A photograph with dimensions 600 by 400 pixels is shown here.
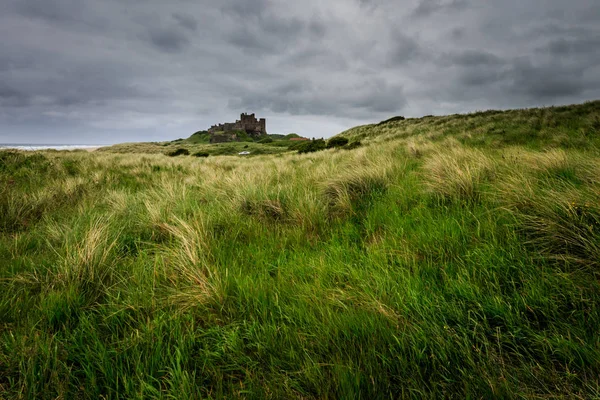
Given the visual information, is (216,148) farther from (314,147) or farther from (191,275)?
(191,275)

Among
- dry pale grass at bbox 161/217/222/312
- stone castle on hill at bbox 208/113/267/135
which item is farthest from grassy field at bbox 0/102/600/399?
stone castle on hill at bbox 208/113/267/135

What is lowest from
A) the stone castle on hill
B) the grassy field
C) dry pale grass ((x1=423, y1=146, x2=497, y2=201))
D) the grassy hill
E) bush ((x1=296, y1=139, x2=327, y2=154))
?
the grassy field

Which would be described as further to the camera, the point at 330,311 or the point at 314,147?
the point at 314,147

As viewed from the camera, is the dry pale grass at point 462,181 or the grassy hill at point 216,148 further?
the grassy hill at point 216,148

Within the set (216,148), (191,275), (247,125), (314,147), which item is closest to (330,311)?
(191,275)

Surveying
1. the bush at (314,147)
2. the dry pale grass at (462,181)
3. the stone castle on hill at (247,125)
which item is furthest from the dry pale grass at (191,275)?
the stone castle on hill at (247,125)

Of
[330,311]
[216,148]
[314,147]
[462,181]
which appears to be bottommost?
[330,311]

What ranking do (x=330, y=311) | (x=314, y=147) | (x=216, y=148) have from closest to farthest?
(x=330, y=311), (x=314, y=147), (x=216, y=148)

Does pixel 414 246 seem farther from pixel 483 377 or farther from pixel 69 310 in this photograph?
pixel 69 310

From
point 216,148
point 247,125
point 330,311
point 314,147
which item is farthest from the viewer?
point 247,125

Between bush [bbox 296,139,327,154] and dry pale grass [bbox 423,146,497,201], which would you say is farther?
bush [bbox 296,139,327,154]

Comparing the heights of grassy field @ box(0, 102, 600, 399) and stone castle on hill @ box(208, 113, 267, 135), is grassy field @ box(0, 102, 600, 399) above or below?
below

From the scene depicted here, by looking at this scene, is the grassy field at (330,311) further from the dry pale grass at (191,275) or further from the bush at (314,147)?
the bush at (314,147)

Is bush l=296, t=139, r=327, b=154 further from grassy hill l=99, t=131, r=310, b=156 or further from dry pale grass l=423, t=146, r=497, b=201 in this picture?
dry pale grass l=423, t=146, r=497, b=201
